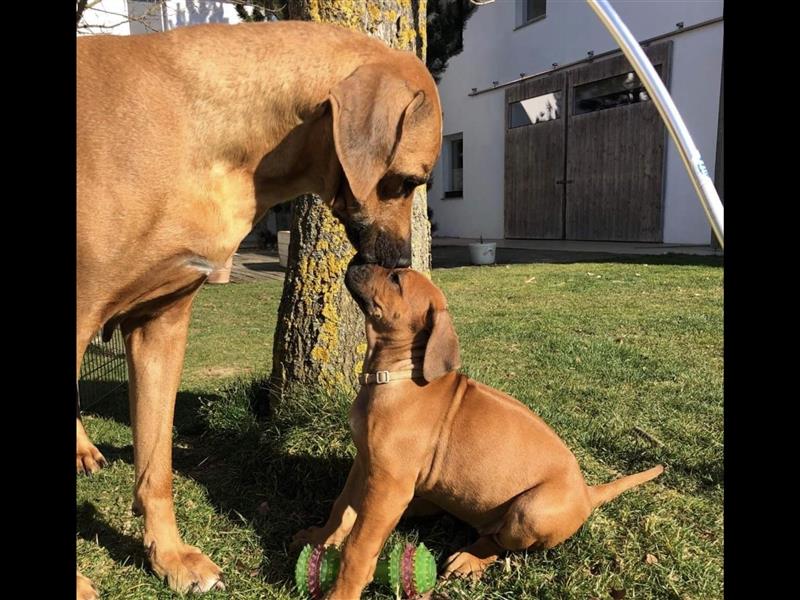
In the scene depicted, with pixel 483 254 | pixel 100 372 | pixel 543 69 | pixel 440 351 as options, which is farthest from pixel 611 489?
pixel 543 69

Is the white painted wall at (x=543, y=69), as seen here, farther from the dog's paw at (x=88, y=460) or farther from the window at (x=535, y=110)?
the dog's paw at (x=88, y=460)

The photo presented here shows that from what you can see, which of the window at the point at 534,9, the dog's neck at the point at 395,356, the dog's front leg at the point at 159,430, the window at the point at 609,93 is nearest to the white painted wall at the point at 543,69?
the window at the point at 534,9

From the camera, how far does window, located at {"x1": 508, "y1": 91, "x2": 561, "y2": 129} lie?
17.5 meters

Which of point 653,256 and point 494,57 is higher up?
point 494,57

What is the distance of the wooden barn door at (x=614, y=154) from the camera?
14.6m

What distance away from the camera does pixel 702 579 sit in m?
2.72

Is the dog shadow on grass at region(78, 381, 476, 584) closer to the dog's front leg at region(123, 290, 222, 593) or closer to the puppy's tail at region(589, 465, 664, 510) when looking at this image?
the dog's front leg at region(123, 290, 222, 593)

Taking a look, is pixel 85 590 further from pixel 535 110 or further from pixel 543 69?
pixel 535 110

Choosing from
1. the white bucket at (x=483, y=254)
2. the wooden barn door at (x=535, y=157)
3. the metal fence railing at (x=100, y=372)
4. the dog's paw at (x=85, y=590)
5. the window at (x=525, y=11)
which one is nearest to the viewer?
the dog's paw at (x=85, y=590)

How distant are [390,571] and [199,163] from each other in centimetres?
181
